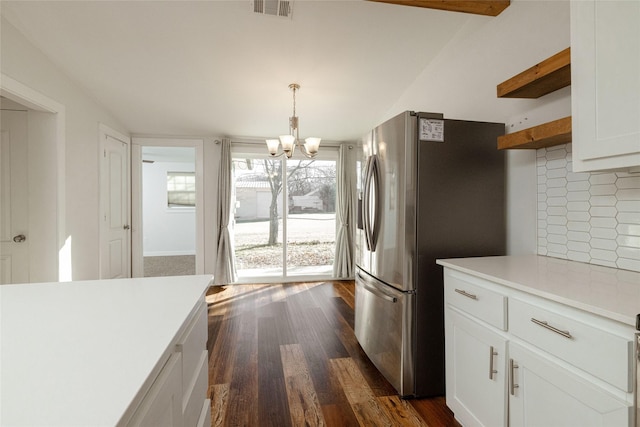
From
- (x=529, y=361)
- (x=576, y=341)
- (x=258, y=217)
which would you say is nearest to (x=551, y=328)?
(x=576, y=341)

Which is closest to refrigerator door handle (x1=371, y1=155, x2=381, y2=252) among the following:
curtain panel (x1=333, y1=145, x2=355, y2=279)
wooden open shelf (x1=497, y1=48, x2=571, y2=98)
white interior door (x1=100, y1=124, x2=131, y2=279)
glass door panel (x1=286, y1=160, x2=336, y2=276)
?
wooden open shelf (x1=497, y1=48, x2=571, y2=98)

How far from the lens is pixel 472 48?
2.30 meters

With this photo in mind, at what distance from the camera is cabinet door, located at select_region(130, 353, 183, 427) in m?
0.56

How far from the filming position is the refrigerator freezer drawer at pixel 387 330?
1.78 metres

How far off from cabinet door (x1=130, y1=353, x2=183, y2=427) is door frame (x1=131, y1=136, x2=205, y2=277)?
3.72 metres

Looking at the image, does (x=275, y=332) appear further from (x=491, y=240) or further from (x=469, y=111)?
(x=469, y=111)

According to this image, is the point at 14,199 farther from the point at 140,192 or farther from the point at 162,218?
the point at 162,218

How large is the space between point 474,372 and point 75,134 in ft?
12.4

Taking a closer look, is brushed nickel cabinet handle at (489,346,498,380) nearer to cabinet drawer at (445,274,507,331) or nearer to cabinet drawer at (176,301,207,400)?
cabinet drawer at (445,274,507,331)

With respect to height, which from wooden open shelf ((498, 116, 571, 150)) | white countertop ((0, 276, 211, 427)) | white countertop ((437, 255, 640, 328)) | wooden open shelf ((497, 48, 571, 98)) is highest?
wooden open shelf ((497, 48, 571, 98))

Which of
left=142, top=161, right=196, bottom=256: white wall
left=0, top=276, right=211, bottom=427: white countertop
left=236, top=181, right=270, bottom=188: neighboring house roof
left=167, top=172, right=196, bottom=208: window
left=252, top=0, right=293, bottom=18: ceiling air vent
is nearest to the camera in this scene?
left=0, top=276, right=211, bottom=427: white countertop

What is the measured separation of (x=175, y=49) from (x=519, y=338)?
10.1 feet

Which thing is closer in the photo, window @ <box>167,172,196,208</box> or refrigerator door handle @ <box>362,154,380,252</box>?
refrigerator door handle @ <box>362,154,380,252</box>

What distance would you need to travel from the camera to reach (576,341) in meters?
0.93
